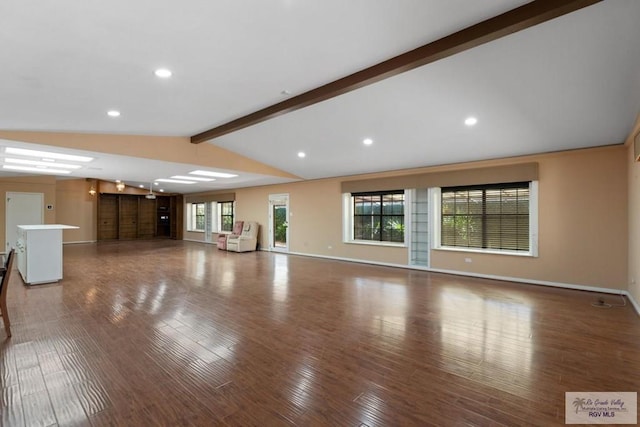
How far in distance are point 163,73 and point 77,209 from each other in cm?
1221

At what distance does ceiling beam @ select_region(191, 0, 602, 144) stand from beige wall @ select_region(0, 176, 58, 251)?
10171mm

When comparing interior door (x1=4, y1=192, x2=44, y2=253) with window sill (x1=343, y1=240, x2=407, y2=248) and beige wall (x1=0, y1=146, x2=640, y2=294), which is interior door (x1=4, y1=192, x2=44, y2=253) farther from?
beige wall (x1=0, y1=146, x2=640, y2=294)

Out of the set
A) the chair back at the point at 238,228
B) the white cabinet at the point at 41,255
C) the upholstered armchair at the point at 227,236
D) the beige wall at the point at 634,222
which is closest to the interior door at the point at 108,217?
the upholstered armchair at the point at 227,236

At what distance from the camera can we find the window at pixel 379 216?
7.43 m

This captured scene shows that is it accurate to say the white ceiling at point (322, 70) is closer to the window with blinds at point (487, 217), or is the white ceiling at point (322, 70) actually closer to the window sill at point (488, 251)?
the window with blinds at point (487, 217)

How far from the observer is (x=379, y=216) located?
25.8 ft

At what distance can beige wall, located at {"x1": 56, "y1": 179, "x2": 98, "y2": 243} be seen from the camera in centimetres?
1175

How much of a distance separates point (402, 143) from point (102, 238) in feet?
44.5

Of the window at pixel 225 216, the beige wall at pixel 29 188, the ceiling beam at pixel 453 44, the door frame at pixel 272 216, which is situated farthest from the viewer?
the window at pixel 225 216

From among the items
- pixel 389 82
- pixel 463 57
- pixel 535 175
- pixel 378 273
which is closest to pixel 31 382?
pixel 389 82

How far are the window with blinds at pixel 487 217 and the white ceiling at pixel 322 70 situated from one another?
3.12ft

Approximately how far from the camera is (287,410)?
1.95 m

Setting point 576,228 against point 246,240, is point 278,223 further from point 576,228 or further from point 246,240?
point 576,228

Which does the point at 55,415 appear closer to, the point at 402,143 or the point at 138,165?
the point at 402,143
